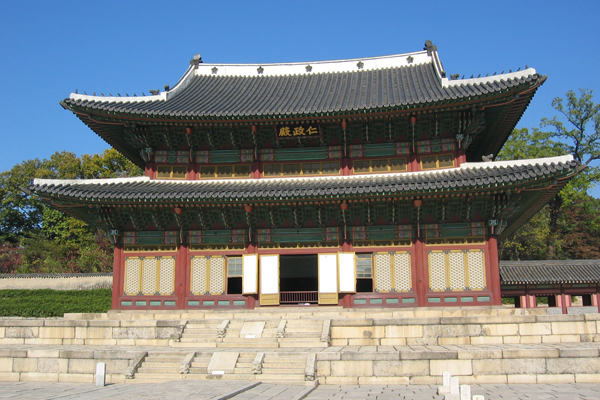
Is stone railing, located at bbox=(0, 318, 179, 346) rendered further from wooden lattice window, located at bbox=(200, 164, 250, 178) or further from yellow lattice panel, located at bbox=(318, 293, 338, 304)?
wooden lattice window, located at bbox=(200, 164, 250, 178)

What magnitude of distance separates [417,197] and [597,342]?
7.60 meters

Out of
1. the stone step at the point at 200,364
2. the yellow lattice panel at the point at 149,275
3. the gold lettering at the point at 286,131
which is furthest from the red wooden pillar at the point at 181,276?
the gold lettering at the point at 286,131

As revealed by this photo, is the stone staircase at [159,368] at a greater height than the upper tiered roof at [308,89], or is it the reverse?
the upper tiered roof at [308,89]

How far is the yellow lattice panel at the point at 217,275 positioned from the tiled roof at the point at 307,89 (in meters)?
6.19

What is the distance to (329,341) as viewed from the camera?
15812mm

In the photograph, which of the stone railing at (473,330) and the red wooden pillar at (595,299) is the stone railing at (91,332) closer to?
the stone railing at (473,330)

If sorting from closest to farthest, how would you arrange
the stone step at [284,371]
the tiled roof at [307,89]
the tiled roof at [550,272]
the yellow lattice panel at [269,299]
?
the stone step at [284,371]
the tiled roof at [307,89]
the yellow lattice panel at [269,299]
the tiled roof at [550,272]

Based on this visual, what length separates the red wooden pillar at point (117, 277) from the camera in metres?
20.8

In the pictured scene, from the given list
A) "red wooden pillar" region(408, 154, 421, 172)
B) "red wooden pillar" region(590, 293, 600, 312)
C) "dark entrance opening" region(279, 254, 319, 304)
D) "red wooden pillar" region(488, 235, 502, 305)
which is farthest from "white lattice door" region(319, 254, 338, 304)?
"red wooden pillar" region(590, 293, 600, 312)

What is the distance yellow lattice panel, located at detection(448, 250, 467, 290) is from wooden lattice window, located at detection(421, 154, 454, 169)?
3.81m

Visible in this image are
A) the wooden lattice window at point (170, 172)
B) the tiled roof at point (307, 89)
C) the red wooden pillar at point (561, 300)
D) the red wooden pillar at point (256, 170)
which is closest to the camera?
the tiled roof at point (307, 89)

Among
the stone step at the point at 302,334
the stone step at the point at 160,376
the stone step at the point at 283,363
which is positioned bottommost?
the stone step at the point at 160,376

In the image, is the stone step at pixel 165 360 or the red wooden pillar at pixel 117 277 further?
the red wooden pillar at pixel 117 277

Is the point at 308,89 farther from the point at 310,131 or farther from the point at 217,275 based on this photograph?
the point at 217,275
